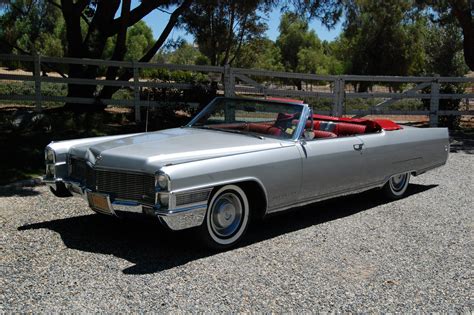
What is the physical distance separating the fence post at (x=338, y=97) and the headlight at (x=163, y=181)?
440 inches

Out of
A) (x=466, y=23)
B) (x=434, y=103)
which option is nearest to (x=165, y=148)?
(x=434, y=103)

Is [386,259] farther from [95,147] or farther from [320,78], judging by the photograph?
[320,78]

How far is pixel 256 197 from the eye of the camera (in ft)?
17.9

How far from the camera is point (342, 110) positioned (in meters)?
15.3

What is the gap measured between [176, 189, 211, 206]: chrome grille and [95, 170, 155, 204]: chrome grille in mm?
240

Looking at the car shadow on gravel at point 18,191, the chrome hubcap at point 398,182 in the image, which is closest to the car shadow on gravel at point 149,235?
the chrome hubcap at point 398,182

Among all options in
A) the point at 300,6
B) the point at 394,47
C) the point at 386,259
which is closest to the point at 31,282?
the point at 386,259

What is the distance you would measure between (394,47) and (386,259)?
38.4 m

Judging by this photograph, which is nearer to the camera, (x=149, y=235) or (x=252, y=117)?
(x=149, y=235)

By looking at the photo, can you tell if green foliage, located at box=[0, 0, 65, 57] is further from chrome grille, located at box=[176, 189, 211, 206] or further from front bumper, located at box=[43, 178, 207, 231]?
chrome grille, located at box=[176, 189, 211, 206]

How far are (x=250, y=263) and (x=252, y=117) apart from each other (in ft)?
6.76

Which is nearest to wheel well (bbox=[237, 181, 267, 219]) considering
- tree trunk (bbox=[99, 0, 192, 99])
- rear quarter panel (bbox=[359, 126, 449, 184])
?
rear quarter panel (bbox=[359, 126, 449, 184])

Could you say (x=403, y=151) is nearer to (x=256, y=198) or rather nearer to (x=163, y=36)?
(x=256, y=198)

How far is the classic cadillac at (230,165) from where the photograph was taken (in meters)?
4.79
